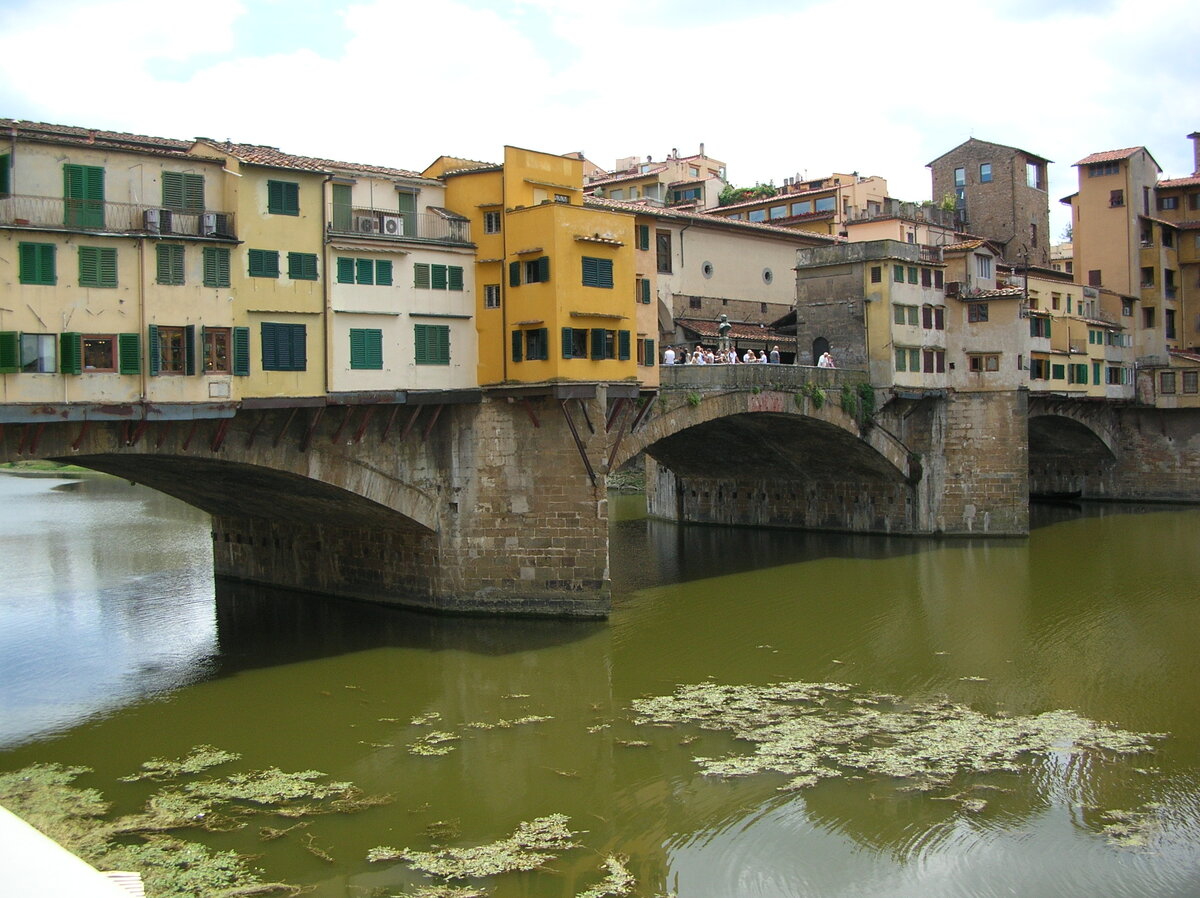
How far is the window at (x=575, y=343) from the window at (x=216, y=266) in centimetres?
771

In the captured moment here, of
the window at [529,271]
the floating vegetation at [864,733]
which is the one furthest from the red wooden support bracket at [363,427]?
the floating vegetation at [864,733]

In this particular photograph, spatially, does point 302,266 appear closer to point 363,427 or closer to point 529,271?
point 363,427

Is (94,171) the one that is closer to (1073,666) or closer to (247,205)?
(247,205)

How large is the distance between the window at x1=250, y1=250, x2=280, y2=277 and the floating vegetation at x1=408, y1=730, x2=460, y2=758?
10.4 metres

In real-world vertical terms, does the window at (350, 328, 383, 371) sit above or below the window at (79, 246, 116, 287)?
below

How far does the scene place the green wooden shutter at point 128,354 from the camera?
852 inches

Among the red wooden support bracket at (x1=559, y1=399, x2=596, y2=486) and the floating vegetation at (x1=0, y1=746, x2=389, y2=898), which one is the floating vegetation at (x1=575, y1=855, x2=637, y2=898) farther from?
the red wooden support bracket at (x1=559, y1=399, x2=596, y2=486)

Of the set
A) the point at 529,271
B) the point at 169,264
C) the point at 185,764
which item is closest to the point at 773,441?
the point at 529,271

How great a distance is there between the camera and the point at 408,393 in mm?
26266

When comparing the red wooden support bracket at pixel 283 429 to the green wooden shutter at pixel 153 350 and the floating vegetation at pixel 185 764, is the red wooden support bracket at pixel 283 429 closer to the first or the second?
the green wooden shutter at pixel 153 350

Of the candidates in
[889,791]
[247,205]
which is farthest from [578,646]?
[247,205]

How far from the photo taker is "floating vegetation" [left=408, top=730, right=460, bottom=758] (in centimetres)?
1869

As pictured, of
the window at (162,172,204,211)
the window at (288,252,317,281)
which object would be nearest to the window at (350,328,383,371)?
the window at (288,252,317,281)

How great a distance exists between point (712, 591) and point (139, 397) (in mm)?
17121
